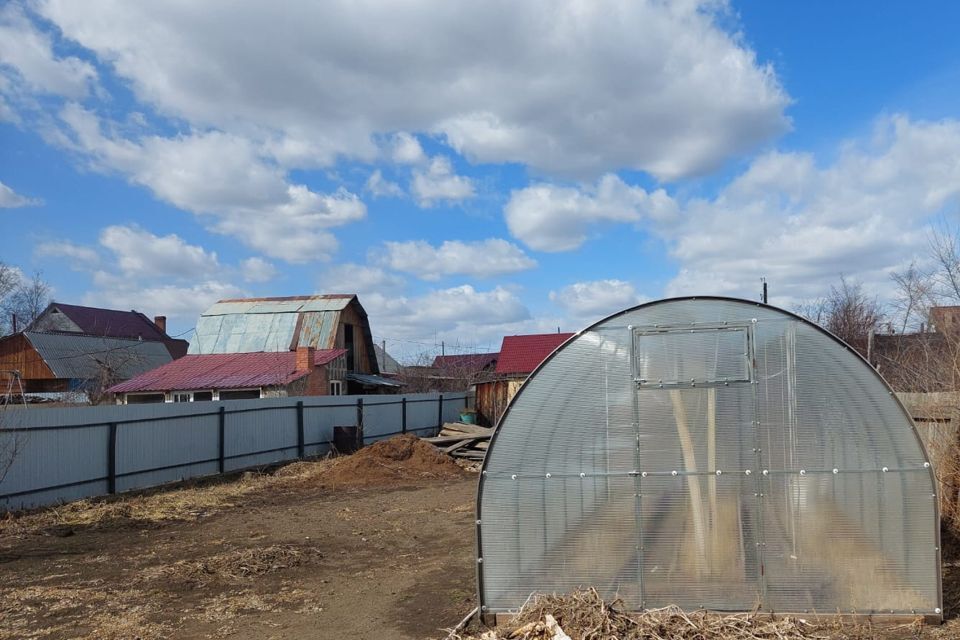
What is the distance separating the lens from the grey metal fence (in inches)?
486

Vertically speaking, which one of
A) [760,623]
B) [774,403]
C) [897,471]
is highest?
[774,403]

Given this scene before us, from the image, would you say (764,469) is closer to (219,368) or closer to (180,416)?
(180,416)

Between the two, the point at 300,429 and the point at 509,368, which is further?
the point at 509,368

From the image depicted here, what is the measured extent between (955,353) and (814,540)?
3.66 m

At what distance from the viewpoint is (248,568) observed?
8.47 meters

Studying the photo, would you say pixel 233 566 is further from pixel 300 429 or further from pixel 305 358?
pixel 305 358

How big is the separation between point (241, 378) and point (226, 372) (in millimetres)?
1749

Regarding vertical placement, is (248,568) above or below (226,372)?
below

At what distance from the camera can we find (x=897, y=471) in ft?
18.8

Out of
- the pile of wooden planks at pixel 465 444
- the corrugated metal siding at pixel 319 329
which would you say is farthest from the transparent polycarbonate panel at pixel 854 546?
the corrugated metal siding at pixel 319 329

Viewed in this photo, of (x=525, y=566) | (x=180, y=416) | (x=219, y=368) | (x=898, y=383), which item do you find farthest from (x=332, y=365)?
(x=525, y=566)

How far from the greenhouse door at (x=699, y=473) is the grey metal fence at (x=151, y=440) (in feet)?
33.1

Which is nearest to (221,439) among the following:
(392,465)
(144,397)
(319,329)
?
(392,465)

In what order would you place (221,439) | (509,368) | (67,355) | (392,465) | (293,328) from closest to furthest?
(221,439)
(392,465)
(293,328)
(509,368)
(67,355)
